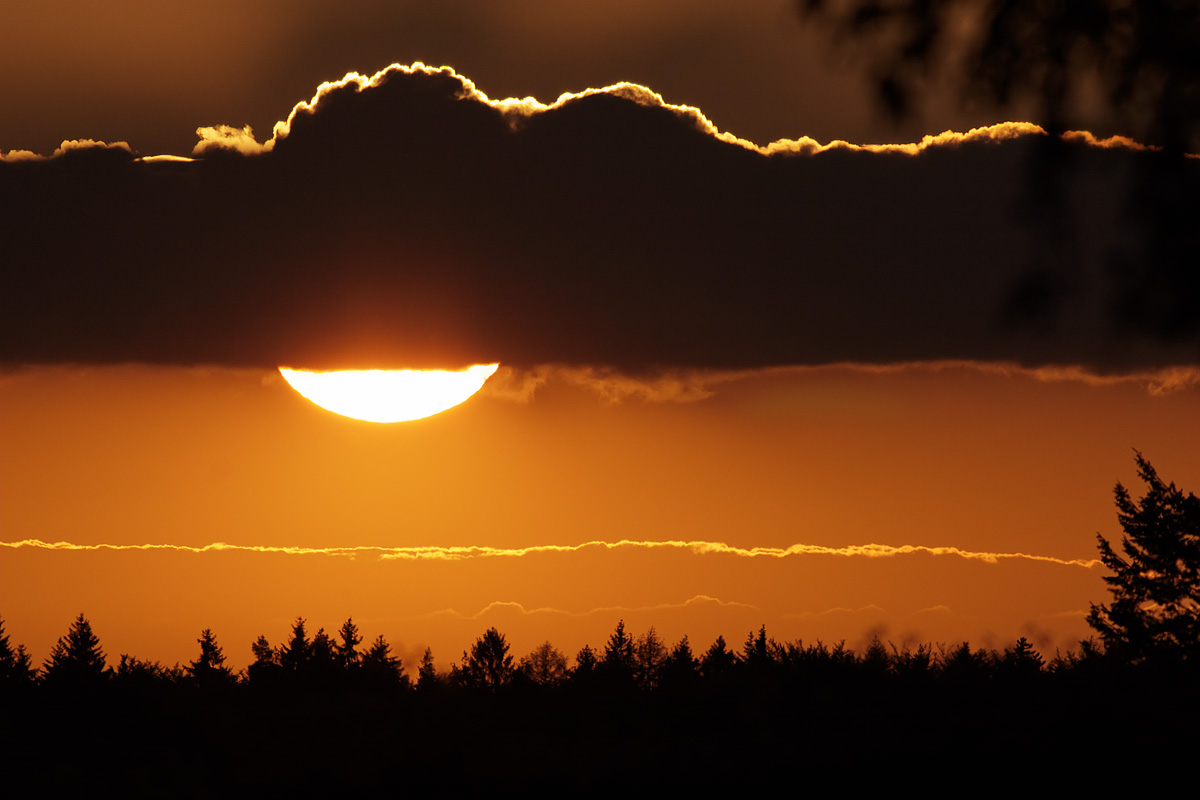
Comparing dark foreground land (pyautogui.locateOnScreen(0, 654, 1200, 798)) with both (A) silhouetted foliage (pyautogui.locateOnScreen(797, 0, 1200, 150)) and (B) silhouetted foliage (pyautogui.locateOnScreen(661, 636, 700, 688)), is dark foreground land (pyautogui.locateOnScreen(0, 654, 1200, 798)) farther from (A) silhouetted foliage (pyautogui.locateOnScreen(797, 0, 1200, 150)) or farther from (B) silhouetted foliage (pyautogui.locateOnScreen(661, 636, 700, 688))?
(A) silhouetted foliage (pyautogui.locateOnScreen(797, 0, 1200, 150))

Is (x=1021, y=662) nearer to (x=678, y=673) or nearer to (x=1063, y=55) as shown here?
(x=678, y=673)

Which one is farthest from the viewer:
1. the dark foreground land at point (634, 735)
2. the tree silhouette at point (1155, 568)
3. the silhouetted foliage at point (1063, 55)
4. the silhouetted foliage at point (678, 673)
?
the tree silhouette at point (1155, 568)

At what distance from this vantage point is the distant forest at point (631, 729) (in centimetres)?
1539

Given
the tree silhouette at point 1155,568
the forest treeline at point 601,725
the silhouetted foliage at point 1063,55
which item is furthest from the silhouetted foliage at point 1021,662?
the tree silhouette at point 1155,568

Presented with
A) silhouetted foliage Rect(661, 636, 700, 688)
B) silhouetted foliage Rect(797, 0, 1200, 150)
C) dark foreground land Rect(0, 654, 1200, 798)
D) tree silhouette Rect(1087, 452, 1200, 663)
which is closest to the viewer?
silhouetted foliage Rect(797, 0, 1200, 150)

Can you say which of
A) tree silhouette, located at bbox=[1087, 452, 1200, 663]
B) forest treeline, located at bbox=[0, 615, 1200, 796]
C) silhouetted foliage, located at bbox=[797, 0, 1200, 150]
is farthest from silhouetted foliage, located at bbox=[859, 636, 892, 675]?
tree silhouette, located at bbox=[1087, 452, 1200, 663]

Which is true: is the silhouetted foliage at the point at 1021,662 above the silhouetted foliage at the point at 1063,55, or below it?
below

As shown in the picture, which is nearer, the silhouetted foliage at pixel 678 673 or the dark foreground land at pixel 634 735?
the dark foreground land at pixel 634 735

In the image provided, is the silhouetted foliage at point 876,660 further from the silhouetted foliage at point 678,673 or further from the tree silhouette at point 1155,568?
the tree silhouette at point 1155,568

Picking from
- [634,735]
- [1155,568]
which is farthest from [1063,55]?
[1155,568]

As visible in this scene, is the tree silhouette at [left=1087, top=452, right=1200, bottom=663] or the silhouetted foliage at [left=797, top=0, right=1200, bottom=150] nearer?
the silhouetted foliage at [left=797, top=0, right=1200, bottom=150]

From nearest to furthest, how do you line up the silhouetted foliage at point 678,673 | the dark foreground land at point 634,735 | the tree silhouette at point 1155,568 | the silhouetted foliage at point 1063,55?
1. the silhouetted foliage at point 1063,55
2. the dark foreground land at point 634,735
3. the silhouetted foliage at point 678,673
4. the tree silhouette at point 1155,568

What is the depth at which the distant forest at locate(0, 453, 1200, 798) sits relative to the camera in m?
15.4

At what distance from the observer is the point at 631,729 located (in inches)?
730
